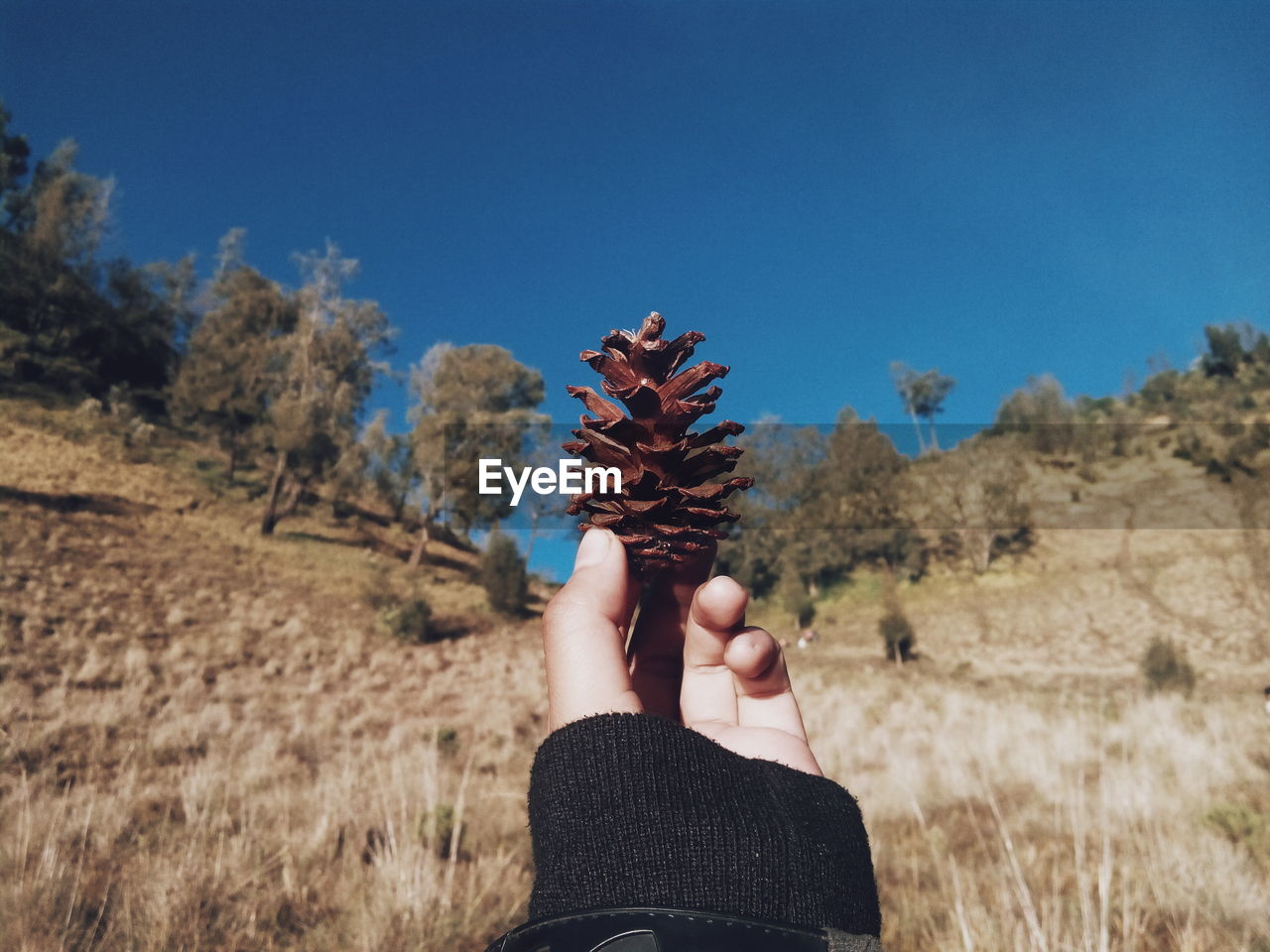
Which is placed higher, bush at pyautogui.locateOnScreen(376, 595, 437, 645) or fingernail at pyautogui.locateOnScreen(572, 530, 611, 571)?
fingernail at pyautogui.locateOnScreen(572, 530, 611, 571)

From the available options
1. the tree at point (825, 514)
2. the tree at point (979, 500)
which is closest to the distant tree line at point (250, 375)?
the tree at point (825, 514)

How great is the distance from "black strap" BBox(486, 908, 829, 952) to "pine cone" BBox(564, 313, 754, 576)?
2.10 feet

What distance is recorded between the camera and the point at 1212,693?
17.5 metres

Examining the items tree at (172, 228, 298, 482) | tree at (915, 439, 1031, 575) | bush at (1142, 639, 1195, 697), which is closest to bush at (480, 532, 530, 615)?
tree at (172, 228, 298, 482)

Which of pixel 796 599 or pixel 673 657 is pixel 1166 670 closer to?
pixel 796 599

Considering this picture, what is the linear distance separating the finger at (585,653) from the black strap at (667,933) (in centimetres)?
31

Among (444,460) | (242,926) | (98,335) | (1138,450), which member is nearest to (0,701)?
(242,926)

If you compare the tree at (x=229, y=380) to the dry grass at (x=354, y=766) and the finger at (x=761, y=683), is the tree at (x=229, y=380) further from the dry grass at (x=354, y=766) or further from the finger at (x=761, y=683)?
the finger at (x=761, y=683)

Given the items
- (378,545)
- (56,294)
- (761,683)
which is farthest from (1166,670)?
(56,294)

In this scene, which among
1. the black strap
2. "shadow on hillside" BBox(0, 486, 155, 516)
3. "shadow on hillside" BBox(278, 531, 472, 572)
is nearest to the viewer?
the black strap

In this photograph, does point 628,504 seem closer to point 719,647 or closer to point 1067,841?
point 719,647

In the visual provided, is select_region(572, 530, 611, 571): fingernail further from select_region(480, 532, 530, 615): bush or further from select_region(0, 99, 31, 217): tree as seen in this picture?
select_region(0, 99, 31, 217): tree

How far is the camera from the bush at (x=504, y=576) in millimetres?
18000

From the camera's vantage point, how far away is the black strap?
3.29 ft
